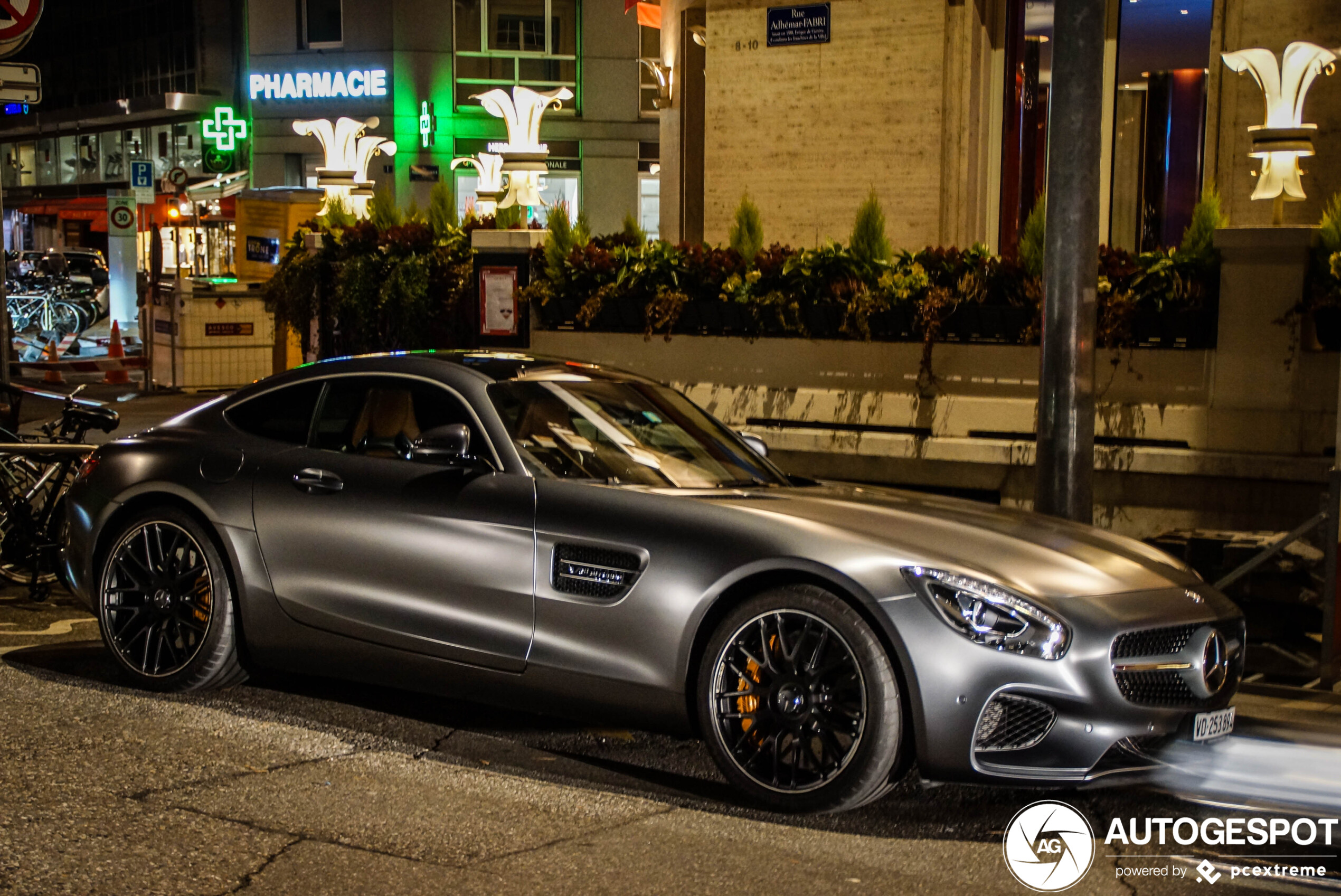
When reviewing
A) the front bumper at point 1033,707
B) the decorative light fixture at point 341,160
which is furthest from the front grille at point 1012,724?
the decorative light fixture at point 341,160

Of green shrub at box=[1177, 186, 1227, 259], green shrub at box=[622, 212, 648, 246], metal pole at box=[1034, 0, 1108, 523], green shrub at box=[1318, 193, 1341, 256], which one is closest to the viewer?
metal pole at box=[1034, 0, 1108, 523]

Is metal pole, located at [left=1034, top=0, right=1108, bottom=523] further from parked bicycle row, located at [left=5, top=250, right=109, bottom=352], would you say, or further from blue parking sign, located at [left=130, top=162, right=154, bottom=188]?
blue parking sign, located at [left=130, top=162, right=154, bottom=188]

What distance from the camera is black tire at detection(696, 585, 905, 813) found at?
14.8 ft

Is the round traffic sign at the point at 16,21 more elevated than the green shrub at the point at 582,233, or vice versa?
the round traffic sign at the point at 16,21

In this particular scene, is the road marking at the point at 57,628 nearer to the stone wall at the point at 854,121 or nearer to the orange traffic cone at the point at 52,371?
→ the stone wall at the point at 854,121

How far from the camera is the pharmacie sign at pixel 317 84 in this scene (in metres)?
36.7

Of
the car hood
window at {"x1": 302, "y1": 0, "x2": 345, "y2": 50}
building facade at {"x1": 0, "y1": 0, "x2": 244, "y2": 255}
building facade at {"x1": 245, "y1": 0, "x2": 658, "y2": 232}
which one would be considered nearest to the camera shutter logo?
the car hood

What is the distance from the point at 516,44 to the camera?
3719 cm

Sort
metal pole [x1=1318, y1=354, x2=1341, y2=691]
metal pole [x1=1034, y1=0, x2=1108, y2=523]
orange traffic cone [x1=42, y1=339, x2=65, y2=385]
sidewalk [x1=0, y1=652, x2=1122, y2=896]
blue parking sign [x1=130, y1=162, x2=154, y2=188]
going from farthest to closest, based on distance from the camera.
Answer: blue parking sign [x1=130, y1=162, x2=154, y2=188], orange traffic cone [x1=42, y1=339, x2=65, y2=385], metal pole [x1=1034, y1=0, x2=1108, y2=523], metal pole [x1=1318, y1=354, x2=1341, y2=691], sidewalk [x1=0, y1=652, x2=1122, y2=896]

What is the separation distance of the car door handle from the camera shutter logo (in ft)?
9.02

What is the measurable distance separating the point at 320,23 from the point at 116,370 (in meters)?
18.7

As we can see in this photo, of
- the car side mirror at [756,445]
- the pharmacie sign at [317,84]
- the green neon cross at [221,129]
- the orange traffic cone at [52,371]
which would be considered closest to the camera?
the car side mirror at [756,445]

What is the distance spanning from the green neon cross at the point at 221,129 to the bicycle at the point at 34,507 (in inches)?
1260

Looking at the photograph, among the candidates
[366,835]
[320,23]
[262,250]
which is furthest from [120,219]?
[366,835]
